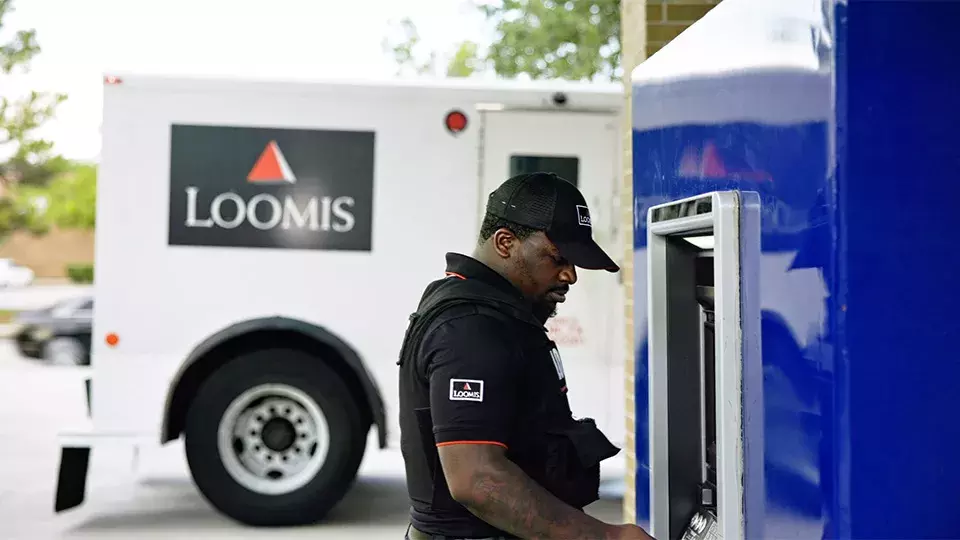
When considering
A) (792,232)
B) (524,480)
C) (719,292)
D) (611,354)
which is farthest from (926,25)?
(611,354)

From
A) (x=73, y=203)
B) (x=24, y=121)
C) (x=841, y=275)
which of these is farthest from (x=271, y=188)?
(x=73, y=203)

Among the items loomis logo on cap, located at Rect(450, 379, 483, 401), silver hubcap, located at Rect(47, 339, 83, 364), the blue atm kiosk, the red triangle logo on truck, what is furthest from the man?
silver hubcap, located at Rect(47, 339, 83, 364)

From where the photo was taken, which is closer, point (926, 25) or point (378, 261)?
point (926, 25)

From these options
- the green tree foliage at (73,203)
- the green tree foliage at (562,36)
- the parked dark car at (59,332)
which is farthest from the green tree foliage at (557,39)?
the green tree foliage at (73,203)

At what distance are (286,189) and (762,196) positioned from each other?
5.09m

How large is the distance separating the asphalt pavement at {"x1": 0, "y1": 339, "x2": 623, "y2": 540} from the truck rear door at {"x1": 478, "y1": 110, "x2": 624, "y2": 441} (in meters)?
0.90

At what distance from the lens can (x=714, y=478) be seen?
276cm

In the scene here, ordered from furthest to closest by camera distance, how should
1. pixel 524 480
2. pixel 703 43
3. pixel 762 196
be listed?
pixel 703 43 → pixel 524 480 → pixel 762 196

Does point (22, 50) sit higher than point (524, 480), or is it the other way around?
point (22, 50)

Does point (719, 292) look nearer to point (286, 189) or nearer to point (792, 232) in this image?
point (792, 232)

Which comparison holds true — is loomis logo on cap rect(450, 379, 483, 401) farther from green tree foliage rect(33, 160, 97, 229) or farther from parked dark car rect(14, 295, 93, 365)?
green tree foliage rect(33, 160, 97, 229)

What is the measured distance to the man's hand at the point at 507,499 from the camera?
2318mm

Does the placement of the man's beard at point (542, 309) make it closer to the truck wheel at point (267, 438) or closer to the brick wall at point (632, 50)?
the brick wall at point (632, 50)

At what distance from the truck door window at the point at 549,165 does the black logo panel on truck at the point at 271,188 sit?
0.87 m
